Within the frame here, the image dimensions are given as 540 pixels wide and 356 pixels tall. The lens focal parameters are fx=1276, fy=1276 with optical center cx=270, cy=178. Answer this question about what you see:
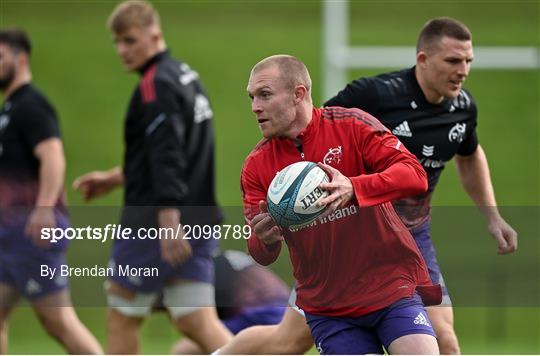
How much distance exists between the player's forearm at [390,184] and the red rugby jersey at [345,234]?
0.27 ft

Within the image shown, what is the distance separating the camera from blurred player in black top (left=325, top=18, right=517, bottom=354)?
6742mm

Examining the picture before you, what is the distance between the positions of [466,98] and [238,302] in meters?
2.38

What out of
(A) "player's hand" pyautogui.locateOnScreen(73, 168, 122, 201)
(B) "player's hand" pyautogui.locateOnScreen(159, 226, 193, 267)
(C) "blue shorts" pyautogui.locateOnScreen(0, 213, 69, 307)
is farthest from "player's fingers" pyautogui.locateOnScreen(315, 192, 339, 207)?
(A) "player's hand" pyautogui.locateOnScreen(73, 168, 122, 201)

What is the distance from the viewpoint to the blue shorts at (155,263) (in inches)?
318

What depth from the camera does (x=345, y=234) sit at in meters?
6.08

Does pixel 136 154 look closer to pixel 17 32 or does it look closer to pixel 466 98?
pixel 17 32

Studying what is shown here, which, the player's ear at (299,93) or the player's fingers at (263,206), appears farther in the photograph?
the player's ear at (299,93)

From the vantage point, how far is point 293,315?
266 inches

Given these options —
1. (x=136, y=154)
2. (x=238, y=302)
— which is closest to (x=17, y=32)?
(x=136, y=154)

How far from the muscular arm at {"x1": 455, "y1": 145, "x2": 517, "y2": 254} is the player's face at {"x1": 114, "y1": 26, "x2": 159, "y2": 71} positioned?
2.42 meters

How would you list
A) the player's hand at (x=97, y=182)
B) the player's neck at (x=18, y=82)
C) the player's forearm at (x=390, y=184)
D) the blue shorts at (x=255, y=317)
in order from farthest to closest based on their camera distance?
the player's hand at (x=97, y=182)
the player's neck at (x=18, y=82)
the blue shorts at (x=255, y=317)
the player's forearm at (x=390, y=184)

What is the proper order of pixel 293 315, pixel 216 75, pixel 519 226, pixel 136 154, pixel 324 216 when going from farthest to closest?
pixel 216 75, pixel 136 154, pixel 519 226, pixel 293 315, pixel 324 216

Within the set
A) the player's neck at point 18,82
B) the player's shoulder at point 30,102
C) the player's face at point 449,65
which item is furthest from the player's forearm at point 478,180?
the player's neck at point 18,82

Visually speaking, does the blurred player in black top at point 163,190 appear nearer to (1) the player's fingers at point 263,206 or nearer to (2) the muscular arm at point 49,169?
(2) the muscular arm at point 49,169
